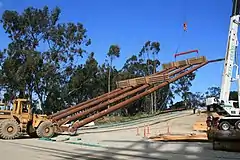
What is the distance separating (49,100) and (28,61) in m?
9.30

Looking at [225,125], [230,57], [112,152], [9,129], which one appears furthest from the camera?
[9,129]

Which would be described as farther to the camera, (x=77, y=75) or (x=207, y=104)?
(x=77, y=75)

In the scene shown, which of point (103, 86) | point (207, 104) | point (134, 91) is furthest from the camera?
point (103, 86)

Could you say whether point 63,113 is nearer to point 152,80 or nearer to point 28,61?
point 152,80

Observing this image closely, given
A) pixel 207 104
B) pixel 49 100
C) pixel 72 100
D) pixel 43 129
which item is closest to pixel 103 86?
pixel 72 100

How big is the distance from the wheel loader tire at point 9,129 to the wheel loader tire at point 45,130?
1.62m

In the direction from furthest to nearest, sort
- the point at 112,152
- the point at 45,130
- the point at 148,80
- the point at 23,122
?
1. the point at 148,80
2. the point at 45,130
3. the point at 23,122
4. the point at 112,152

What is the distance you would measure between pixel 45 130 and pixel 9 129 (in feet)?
8.96

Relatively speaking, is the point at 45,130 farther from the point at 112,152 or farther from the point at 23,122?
the point at 112,152

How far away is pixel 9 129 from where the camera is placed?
984 inches

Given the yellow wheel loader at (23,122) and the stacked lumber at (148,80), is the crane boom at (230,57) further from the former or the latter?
the stacked lumber at (148,80)

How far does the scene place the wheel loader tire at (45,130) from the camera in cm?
2617

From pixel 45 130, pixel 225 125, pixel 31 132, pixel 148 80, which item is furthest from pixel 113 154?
pixel 148 80

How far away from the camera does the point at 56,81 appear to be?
58.1 metres
